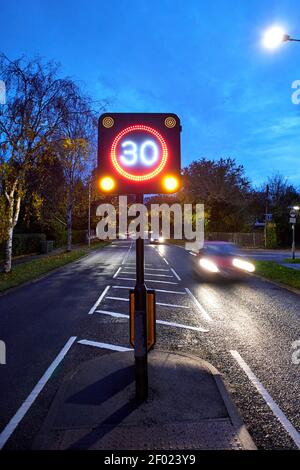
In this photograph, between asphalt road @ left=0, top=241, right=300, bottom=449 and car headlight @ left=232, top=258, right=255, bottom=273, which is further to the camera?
car headlight @ left=232, top=258, right=255, bottom=273

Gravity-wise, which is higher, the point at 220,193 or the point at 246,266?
the point at 220,193

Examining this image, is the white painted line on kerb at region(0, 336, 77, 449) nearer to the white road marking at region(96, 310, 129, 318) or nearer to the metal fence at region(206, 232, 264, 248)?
the white road marking at region(96, 310, 129, 318)

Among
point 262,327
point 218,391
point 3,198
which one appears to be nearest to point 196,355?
point 218,391

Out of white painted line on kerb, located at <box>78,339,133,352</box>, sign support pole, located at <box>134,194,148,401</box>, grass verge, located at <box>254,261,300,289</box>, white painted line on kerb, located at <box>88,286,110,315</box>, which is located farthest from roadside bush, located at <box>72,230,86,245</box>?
sign support pole, located at <box>134,194,148,401</box>

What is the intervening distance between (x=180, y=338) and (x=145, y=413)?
371cm

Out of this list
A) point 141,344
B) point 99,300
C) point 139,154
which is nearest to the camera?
point 141,344

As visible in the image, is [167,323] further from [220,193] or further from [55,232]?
[220,193]

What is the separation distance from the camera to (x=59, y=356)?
265 inches

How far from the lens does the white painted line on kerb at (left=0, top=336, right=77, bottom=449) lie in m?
4.01

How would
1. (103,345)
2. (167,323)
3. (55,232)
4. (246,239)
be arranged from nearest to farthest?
(103,345) < (167,323) < (55,232) < (246,239)

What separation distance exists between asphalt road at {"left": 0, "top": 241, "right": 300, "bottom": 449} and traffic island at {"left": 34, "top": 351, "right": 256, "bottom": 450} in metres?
0.23

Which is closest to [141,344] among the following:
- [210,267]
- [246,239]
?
[210,267]

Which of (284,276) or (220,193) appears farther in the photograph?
(220,193)

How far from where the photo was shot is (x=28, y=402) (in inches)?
190
